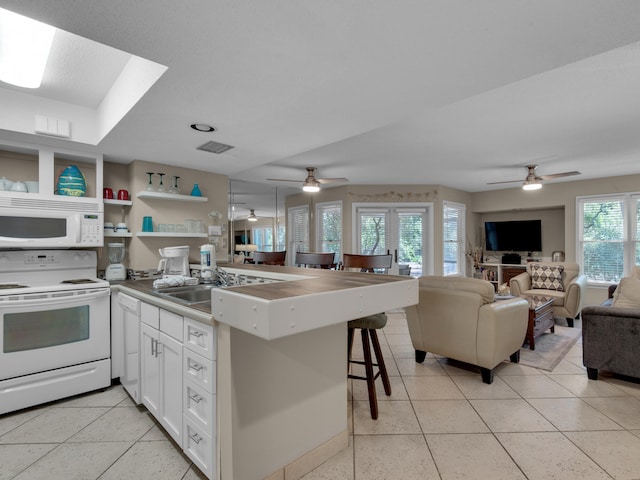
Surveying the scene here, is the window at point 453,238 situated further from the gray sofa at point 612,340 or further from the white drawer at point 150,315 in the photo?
the white drawer at point 150,315

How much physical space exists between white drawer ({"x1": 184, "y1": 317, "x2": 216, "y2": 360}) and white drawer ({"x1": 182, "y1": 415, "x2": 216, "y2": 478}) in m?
0.38

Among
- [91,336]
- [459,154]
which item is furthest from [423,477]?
[459,154]

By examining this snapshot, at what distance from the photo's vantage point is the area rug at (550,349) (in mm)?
3170

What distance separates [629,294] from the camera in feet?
9.40

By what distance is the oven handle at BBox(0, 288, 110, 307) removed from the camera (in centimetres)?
221

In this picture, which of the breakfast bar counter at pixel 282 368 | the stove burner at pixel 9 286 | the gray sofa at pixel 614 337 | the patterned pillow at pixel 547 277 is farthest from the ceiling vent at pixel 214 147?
the patterned pillow at pixel 547 277

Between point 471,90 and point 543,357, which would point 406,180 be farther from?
point 471,90

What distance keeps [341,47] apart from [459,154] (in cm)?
305

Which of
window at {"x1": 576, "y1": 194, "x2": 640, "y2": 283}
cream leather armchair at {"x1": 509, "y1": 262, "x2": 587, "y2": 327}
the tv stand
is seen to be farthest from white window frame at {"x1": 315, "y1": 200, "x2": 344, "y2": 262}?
window at {"x1": 576, "y1": 194, "x2": 640, "y2": 283}

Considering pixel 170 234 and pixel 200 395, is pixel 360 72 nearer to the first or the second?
pixel 200 395

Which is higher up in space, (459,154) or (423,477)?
(459,154)

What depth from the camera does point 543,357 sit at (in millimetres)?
3314

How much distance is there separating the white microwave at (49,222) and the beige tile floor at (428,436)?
1.25 metres

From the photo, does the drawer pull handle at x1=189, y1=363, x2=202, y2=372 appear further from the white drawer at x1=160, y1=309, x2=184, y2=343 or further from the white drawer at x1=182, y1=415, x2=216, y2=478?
the white drawer at x1=182, y1=415, x2=216, y2=478
